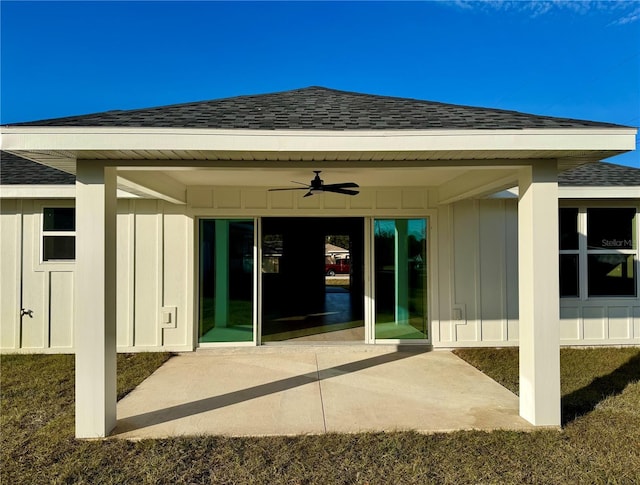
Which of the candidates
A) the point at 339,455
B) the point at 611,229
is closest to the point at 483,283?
the point at 611,229

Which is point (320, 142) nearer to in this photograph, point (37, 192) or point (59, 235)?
point (37, 192)

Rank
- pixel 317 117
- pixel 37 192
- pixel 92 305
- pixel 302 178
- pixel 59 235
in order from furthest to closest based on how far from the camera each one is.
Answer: pixel 59 235, pixel 37 192, pixel 302 178, pixel 317 117, pixel 92 305

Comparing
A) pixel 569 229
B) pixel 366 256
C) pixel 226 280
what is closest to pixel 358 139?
pixel 366 256

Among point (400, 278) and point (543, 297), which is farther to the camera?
point (400, 278)

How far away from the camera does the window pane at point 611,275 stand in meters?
6.69

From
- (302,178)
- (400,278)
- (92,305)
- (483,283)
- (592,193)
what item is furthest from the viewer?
(400,278)

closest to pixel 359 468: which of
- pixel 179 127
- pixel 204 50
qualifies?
pixel 179 127

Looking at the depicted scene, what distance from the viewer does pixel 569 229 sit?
6715mm

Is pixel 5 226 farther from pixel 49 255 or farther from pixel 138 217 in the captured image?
pixel 138 217

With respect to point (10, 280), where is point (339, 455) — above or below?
below

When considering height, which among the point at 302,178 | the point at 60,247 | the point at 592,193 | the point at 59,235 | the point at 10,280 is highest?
the point at 302,178

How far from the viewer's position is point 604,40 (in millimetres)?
16922

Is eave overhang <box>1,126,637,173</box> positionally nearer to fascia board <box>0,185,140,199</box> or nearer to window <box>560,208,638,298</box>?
fascia board <box>0,185,140,199</box>

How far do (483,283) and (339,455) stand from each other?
4.36 metres
